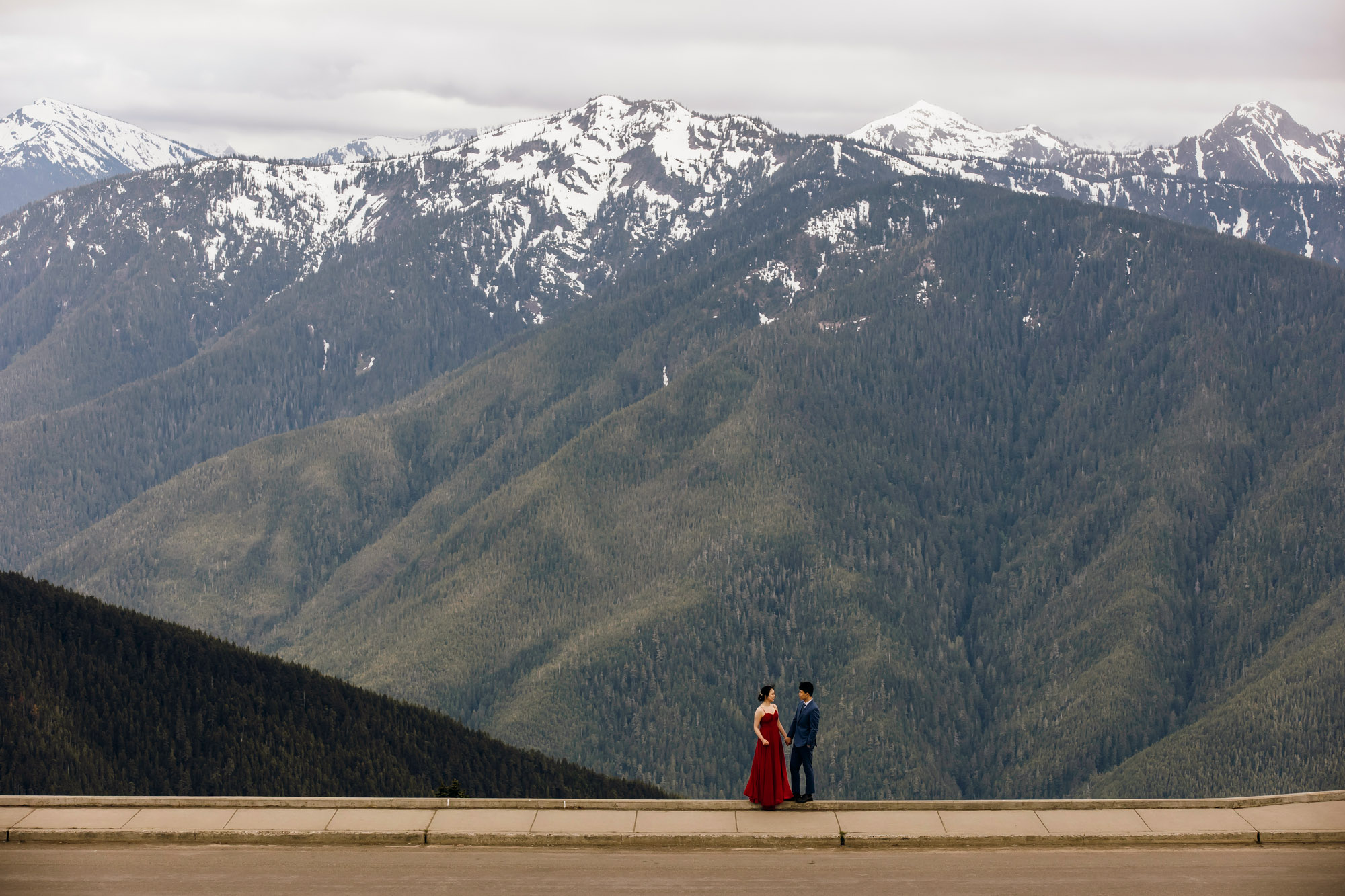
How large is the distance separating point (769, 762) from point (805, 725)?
7.73ft

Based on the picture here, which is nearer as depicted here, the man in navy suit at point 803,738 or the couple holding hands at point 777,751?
the couple holding hands at point 777,751

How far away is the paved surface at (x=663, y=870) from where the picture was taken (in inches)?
1932

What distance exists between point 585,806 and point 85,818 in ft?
63.6

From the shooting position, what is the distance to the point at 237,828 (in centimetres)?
5356

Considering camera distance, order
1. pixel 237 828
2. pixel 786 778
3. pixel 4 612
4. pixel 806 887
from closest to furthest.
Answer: pixel 806 887 → pixel 237 828 → pixel 786 778 → pixel 4 612

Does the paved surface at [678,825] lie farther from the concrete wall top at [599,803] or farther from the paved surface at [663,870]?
the paved surface at [663,870]

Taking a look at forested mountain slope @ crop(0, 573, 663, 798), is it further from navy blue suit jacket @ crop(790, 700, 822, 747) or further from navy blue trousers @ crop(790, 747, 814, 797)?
navy blue suit jacket @ crop(790, 700, 822, 747)

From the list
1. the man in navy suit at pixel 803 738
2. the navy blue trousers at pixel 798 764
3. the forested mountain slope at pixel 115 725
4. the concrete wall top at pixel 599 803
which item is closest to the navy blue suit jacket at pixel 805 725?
the man in navy suit at pixel 803 738

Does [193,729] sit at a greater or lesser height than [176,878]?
lesser

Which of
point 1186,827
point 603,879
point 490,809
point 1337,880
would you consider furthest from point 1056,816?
point 490,809

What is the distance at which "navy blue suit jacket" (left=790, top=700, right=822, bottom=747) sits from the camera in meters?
57.6

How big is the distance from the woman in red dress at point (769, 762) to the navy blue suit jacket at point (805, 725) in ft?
3.39

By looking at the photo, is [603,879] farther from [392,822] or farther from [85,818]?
[85,818]

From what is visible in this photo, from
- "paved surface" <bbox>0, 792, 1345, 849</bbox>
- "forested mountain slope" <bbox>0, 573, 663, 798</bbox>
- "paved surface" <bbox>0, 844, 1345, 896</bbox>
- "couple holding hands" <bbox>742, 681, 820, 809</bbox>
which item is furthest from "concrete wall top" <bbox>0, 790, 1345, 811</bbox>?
"forested mountain slope" <bbox>0, 573, 663, 798</bbox>
